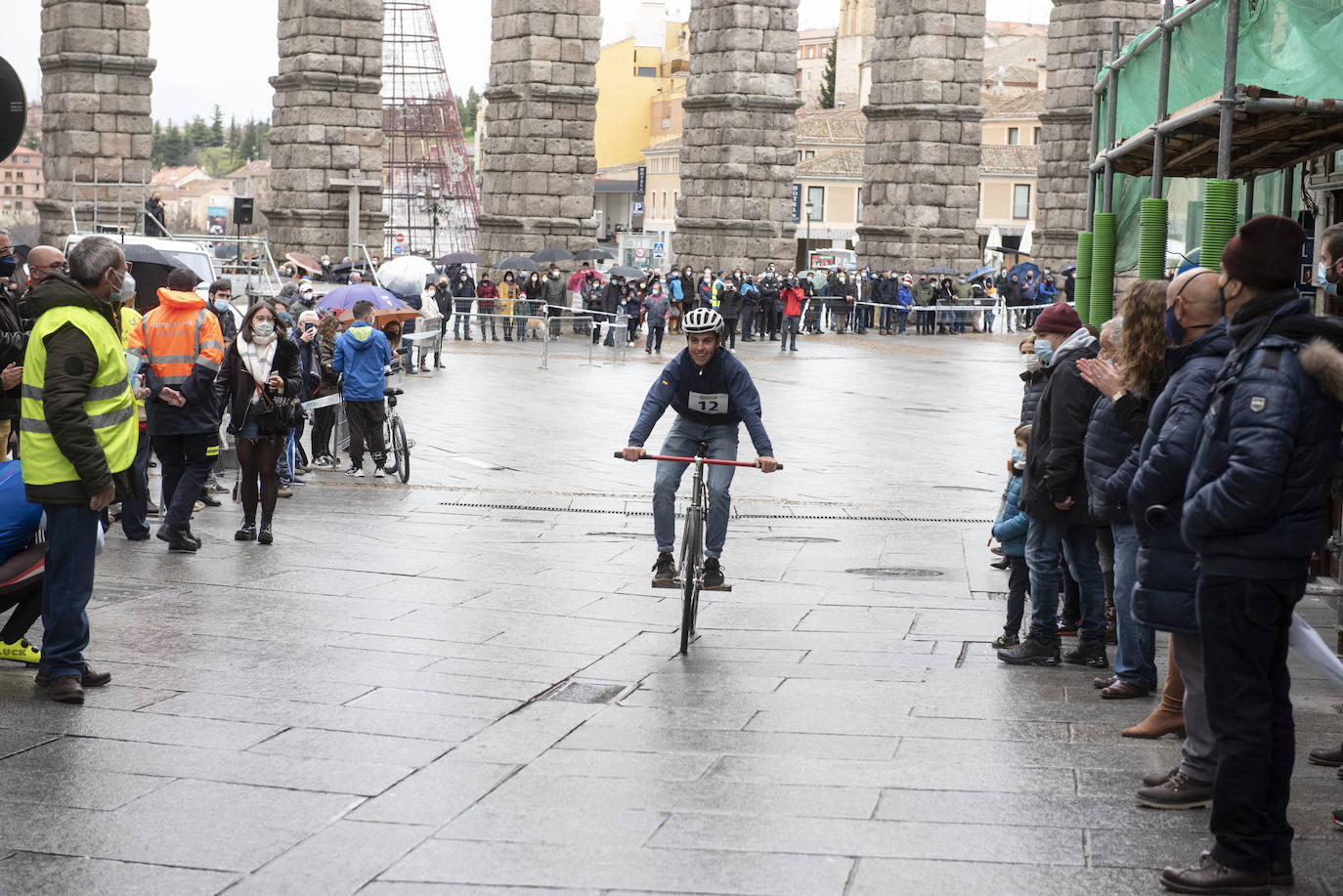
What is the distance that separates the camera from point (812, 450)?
58.7ft

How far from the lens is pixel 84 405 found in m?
7.18

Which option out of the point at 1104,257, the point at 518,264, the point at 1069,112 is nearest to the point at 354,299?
the point at 1104,257

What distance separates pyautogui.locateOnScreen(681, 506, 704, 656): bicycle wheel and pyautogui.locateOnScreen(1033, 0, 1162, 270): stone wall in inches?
1198

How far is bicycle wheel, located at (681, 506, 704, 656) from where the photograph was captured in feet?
27.3

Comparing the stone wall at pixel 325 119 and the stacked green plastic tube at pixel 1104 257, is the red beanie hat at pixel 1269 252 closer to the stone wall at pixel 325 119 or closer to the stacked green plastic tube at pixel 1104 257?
the stacked green plastic tube at pixel 1104 257

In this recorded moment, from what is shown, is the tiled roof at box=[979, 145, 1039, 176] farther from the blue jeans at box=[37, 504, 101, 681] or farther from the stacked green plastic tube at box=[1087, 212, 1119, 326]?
the blue jeans at box=[37, 504, 101, 681]

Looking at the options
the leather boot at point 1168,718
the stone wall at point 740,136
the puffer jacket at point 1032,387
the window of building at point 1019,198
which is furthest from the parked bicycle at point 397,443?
the window of building at point 1019,198

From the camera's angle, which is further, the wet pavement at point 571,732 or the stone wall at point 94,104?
the stone wall at point 94,104

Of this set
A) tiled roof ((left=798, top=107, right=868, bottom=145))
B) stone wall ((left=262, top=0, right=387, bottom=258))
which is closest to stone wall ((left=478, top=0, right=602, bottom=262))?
stone wall ((left=262, top=0, right=387, bottom=258))

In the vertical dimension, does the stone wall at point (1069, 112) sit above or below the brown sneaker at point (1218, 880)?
above

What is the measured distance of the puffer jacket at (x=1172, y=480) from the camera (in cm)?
571

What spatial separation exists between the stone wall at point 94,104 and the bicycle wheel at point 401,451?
18352 millimetres

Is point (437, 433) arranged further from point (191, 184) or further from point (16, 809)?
point (191, 184)

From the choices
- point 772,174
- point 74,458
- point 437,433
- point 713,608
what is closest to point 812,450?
point 437,433
